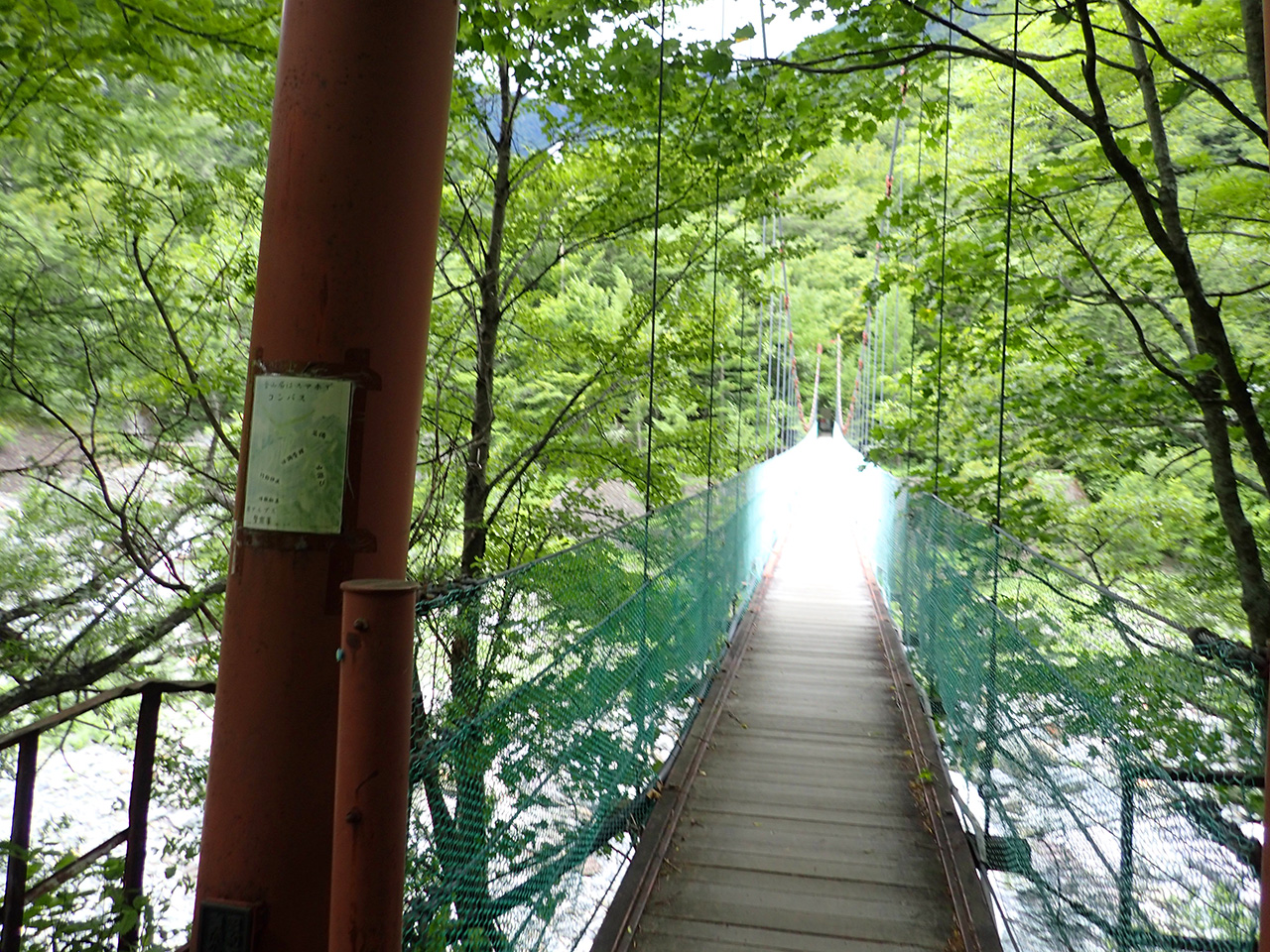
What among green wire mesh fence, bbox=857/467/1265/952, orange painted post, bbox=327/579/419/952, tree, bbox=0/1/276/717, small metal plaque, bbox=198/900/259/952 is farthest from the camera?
tree, bbox=0/1/276/717

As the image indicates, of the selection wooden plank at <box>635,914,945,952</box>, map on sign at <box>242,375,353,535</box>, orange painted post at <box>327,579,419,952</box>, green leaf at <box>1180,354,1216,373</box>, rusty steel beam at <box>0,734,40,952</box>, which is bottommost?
wooden plank at <box>635,914,945,952</box>

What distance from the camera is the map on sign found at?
1.10 m

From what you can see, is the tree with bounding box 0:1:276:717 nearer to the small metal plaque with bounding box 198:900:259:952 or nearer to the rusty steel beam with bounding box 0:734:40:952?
the rusty steel beam with bounding box 0:734:40:952

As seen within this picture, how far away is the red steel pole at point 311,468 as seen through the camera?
1091 millimetres

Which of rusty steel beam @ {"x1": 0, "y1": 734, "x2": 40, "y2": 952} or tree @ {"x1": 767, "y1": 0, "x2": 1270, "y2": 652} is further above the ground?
tree @ {"x1": 767, "y1": 0, "x2": 1270, "y2": 652}

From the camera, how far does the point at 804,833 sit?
330cm

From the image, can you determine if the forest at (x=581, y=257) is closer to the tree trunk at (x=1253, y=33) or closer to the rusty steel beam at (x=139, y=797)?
the tree trunk at (x=1253, y=33)

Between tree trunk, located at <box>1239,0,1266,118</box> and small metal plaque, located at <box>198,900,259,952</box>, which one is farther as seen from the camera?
tree trunk, located at <box>1239,0,1266,118</box>

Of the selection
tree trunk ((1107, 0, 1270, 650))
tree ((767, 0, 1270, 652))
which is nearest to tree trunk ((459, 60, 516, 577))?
tree ((767, 0, 1270, 652))

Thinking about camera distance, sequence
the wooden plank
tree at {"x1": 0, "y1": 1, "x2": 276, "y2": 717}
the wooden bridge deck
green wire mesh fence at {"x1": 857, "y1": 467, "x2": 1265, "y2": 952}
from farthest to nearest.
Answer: tree at {"x1": 0, "y1": 1, "x2": 276, "y2": 717}, the wooden bridge deck, the wooden plank, green wire mesh fence at {"x1": 857, "y1": 467, "x2": 1265, "y2": 952}

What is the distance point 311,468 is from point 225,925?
583 millimetres

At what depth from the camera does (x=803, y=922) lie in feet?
8.77

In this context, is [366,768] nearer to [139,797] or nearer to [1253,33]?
[139,797]

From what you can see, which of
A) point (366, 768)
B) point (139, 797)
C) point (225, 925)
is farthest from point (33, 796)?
point (366, 768)
